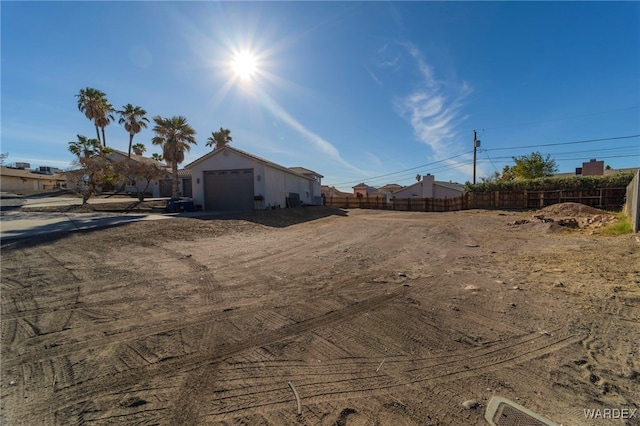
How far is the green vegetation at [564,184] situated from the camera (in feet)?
68.7

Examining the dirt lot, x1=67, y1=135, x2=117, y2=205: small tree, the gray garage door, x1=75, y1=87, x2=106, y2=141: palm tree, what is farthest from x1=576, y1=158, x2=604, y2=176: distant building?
x1=75, y1=87, x2=106, y2=141: palm tree

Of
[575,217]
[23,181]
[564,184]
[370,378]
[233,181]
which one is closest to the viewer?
[370,378]

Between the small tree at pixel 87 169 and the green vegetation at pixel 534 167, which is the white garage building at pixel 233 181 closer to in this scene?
the small tree at pixel 87 169

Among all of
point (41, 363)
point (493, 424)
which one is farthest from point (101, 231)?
point (493, 424)

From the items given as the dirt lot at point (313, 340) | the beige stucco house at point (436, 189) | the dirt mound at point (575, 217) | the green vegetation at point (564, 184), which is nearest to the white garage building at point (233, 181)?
the dirt lot at point (313, 340)

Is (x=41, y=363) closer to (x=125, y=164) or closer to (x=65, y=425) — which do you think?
(x=65, y=425)

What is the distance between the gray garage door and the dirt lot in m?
13.1

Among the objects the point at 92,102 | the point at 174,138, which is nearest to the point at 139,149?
the point at 92,102

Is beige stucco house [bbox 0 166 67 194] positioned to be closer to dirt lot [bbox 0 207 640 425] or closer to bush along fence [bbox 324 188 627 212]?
bush along fence [bbox 324 188 627 212]

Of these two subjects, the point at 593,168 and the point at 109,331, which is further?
the point at 593,168

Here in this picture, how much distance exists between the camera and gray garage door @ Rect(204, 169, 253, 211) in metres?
19.4

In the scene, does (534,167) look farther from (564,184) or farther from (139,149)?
(139,149)

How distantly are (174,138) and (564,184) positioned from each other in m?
33.5

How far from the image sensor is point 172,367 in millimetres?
2617
